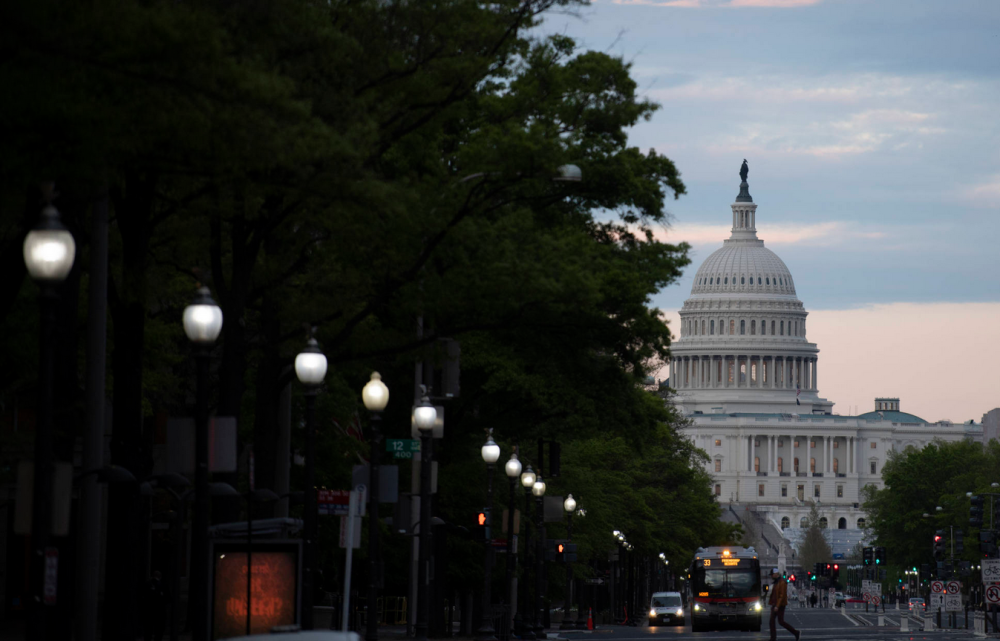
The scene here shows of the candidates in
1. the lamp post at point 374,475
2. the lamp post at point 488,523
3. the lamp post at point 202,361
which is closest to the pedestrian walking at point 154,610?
the lamp post at point 488,523

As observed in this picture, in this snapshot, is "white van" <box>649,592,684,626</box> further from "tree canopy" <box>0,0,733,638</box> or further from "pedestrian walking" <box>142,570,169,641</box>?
"pedestrian walking" <box>142,570,169,641</box>

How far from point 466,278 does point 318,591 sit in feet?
64.8

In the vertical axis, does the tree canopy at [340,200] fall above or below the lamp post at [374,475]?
above

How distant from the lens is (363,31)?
1062 inches

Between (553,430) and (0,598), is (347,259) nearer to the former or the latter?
(553,430)

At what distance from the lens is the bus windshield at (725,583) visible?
63.8m

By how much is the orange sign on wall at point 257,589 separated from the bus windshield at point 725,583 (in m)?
40.4

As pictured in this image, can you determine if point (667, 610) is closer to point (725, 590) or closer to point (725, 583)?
point (725, 583)

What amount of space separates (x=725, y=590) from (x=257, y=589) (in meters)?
41.8

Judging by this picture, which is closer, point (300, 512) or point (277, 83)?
point (277, 83)

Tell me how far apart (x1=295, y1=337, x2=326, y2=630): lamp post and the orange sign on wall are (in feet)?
1.00

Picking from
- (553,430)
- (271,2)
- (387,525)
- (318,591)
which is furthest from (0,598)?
(271,2)

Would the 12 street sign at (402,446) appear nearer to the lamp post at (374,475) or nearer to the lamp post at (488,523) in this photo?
the lamp post at (374,475)

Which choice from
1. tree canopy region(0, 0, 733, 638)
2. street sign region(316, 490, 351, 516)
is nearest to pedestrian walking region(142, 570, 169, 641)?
tree canopy region(0, 0, 733, 638)
